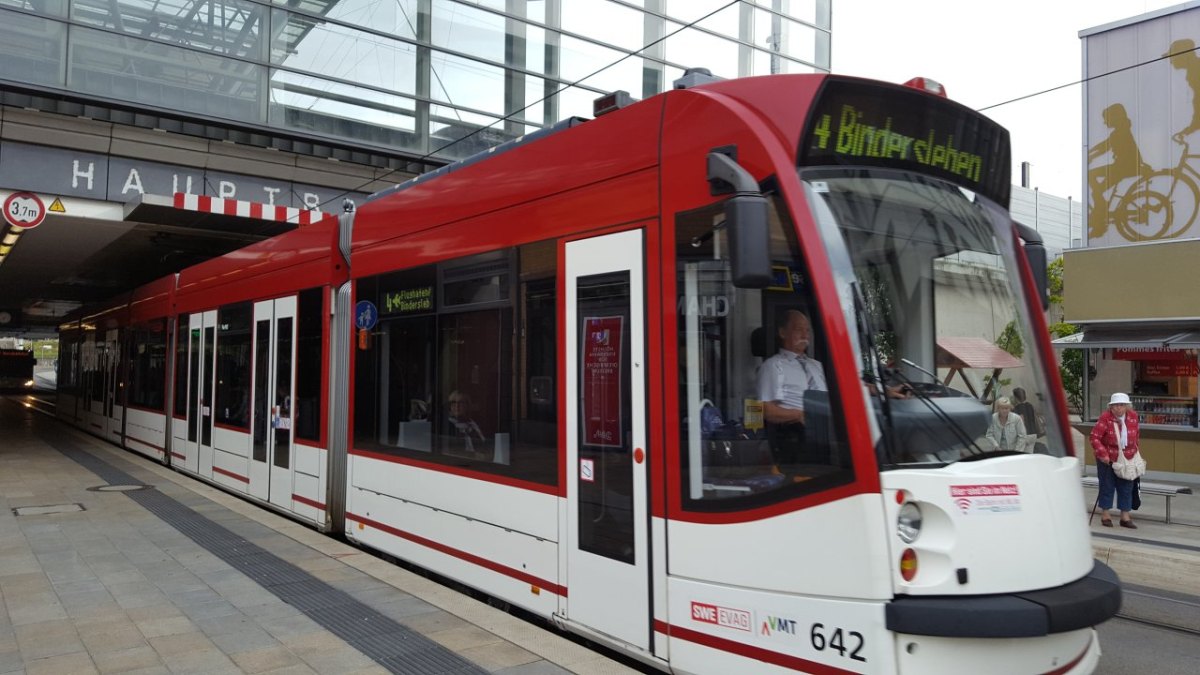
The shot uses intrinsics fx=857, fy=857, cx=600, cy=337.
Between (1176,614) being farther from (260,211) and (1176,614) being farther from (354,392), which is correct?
(260,211)

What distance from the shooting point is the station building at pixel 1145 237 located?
15.5 metres

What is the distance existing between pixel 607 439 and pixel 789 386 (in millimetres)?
1252

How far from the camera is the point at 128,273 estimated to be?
79.0 feet

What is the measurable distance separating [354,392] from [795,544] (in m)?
5.18

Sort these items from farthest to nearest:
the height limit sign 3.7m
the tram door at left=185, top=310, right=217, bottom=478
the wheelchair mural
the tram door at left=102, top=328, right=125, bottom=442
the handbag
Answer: the tram door at left=102, top=328, right=125, bottom=442, the wheelchair mural, the height limit sign 3.7m, the tram door at left=185, top=310, right=217, bottom=478, the handbag

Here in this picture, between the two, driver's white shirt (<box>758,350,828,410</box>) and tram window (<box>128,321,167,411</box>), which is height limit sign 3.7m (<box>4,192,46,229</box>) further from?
driver's white shirt (<box>758,350,828,410</box>)

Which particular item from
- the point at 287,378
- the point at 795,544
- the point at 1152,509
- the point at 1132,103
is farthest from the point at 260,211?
the point at 1132,103

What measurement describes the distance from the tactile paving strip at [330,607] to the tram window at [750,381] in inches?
71.6

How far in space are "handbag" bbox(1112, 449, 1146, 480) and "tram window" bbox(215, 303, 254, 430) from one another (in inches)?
420

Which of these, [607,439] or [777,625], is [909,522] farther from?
[607,439]

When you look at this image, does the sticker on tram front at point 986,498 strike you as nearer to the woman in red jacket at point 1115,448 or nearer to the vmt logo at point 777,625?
the vmt logo at point 777,625

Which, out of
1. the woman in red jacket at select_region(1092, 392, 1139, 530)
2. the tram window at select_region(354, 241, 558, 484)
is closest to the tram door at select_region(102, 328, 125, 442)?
the tram window at select_region(354, 241, 558, 484)

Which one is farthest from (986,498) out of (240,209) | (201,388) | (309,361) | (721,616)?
(240,209)

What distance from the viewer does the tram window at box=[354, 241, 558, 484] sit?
5277 mm
